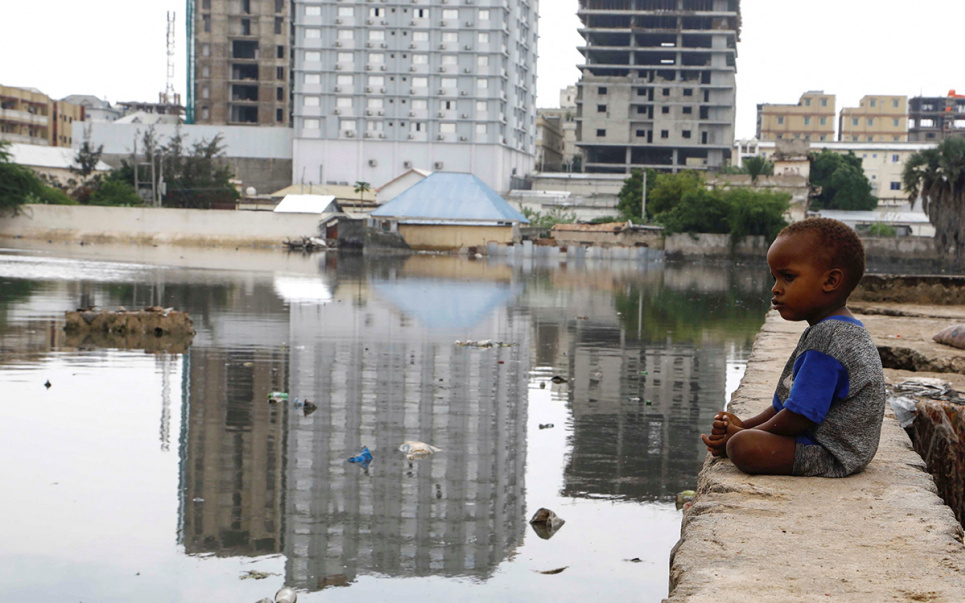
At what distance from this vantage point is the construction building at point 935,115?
407 ft

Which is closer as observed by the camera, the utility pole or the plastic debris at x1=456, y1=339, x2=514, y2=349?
the plastic debris at x1=456, y1=339, x2=514, y2=349

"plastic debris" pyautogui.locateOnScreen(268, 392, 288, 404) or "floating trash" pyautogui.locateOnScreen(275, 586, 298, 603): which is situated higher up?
"plastic debris" pyautogui.locateOnScreen(268, 392, 288, 404)

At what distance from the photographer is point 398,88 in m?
85.8

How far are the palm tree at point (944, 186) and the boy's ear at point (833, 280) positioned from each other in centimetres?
4802

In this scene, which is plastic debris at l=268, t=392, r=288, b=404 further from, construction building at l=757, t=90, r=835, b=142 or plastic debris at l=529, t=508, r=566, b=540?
Answer: construction building at l=757, t=90, r=835, b=142

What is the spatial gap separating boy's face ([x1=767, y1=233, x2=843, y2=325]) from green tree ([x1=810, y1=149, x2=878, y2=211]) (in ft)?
261

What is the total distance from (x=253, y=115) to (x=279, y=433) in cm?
9087

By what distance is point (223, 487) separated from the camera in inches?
275

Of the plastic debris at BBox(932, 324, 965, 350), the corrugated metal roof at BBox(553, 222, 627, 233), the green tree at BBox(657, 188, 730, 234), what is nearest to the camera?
the plastic debris at BBox(932, 324, 965, 350)

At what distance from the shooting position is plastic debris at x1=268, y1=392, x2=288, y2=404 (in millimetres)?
10152

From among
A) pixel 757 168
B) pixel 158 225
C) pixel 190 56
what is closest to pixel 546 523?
pixel 158 225

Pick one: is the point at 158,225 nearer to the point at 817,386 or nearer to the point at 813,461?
the point at 813,461

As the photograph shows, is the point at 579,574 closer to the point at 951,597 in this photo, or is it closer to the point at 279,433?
the point at 951,597

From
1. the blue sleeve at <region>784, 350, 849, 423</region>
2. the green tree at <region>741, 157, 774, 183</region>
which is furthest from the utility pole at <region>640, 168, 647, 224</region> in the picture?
the blue sleeve at <region>784, 350, 849, 423</region>
